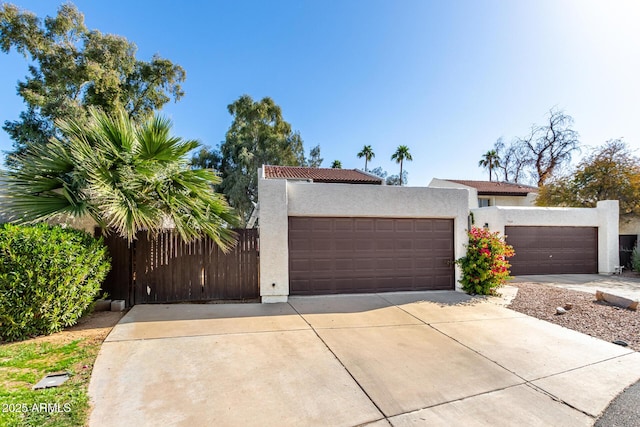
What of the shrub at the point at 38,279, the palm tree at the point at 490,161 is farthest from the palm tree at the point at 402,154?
the shrub at the point at 38,279

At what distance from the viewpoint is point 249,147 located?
25.2 metres

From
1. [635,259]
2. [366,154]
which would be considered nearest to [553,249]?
[635,259]

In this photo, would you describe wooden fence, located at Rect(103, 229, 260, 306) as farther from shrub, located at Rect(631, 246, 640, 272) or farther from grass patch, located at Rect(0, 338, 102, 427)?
shrub, located at Rect(631, 246, 640, 272)

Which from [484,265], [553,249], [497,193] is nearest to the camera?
[484,265]

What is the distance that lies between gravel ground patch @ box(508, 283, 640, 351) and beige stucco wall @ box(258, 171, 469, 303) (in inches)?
79.3

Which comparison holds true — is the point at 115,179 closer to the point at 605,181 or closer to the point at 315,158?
the point at 605,181

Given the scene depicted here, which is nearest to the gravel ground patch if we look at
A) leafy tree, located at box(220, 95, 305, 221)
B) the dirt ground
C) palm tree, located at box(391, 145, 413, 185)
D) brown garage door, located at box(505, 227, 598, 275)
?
brown garage door, located at box(505, 227, 598, 275)

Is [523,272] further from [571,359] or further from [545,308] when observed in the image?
[571,359]

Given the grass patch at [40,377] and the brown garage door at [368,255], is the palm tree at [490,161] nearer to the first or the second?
the brown garage door at [368,255]

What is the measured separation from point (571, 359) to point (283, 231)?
19.0 ft

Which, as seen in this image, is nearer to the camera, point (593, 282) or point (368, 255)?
point (368, 255)

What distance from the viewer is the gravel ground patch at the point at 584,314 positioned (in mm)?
5410

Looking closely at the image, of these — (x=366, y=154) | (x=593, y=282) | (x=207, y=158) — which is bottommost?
(x=593, y=282)

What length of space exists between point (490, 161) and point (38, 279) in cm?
3913
